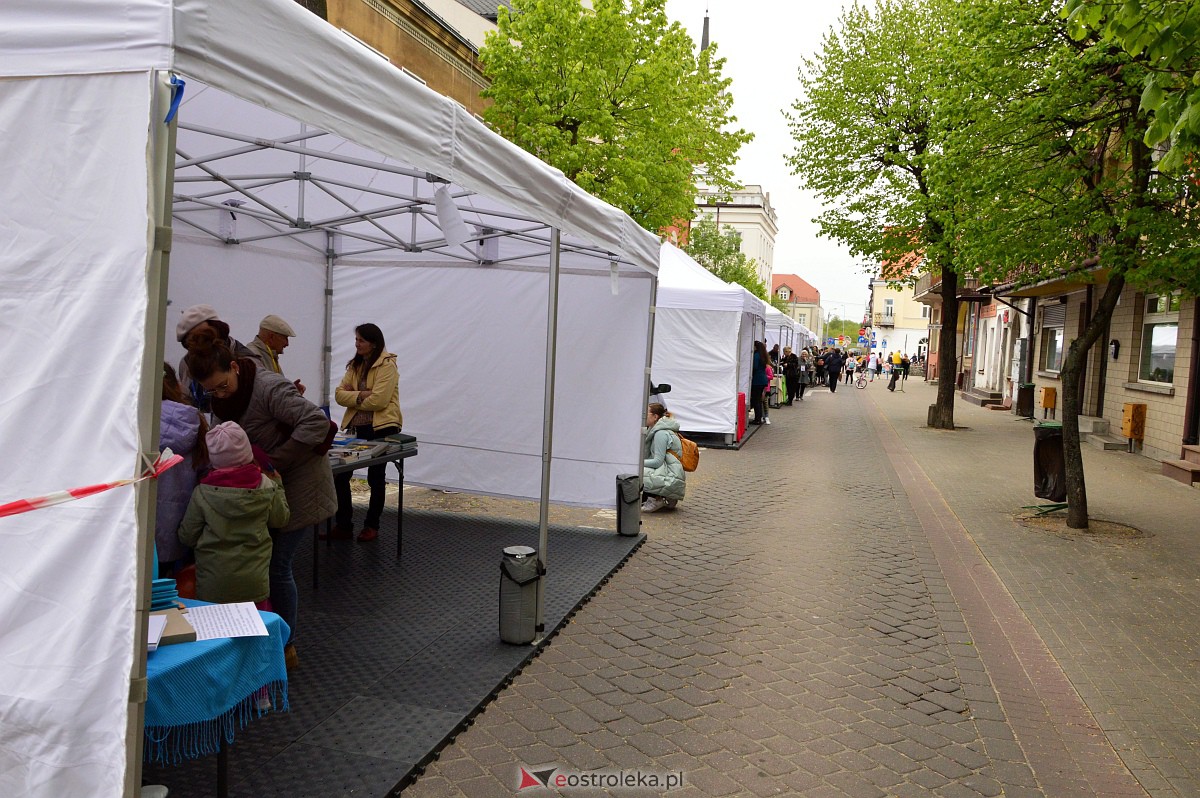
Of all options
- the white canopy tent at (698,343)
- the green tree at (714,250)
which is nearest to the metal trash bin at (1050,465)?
the white canopy tent at (698,343)

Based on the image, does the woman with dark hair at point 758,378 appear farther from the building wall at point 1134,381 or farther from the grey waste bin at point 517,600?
the grey waste bin at point 517,600

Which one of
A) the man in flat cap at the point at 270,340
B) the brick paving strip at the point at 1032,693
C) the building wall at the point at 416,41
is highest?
the building wall at the point at 416,41

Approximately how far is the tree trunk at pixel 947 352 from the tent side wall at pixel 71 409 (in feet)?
64.6

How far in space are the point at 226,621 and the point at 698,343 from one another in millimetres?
12576

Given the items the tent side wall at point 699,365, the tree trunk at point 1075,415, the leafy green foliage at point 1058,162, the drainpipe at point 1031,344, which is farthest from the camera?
the drainpipe at point 1031,344

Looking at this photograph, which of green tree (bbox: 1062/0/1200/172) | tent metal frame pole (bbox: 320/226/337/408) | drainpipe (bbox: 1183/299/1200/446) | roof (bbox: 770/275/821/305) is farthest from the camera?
roof (bbox: 770/275/821/305)

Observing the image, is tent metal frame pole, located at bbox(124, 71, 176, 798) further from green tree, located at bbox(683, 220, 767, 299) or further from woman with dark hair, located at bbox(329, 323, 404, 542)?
green tree, located at bbox(683, 220, 767, 299)

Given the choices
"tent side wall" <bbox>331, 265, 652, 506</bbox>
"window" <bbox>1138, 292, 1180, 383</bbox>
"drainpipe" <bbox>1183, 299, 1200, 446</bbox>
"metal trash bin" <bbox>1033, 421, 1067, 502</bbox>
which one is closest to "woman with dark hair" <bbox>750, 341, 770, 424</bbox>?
"window" <bbox>1138, 292, 1180, 383</bbox>

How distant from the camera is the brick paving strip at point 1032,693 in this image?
4008 mm

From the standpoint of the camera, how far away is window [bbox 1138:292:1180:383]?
1580 centimetres

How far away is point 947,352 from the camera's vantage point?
66.9ft

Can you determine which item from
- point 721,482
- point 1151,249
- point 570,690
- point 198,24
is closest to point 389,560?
point 570,690

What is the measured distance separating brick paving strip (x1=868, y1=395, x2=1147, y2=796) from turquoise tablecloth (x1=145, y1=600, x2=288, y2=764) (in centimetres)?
330

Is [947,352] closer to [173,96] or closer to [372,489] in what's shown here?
[372,489]
